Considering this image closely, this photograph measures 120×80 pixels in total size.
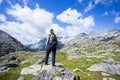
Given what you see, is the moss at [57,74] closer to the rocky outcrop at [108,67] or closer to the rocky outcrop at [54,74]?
the rocky outcrop at [54,74]

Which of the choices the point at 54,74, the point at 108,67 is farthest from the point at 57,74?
the point at 108,67

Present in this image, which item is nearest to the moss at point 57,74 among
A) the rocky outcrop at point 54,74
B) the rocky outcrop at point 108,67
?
the rocky outcrop at point 54,74

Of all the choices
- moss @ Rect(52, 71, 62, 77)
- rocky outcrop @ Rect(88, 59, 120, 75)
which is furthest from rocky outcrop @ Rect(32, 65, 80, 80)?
rocky outcrop @ Rect(88, 59, 120, 75)

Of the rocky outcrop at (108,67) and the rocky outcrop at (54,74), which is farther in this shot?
the rocky outcrop at (108,67)

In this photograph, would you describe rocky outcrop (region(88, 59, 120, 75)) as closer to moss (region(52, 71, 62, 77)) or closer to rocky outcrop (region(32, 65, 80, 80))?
rocky outcrop (region(32, 65, 80, 80))

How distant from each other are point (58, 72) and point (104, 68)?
85590mm

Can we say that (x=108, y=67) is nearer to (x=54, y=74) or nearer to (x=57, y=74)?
(x=57, y=74)

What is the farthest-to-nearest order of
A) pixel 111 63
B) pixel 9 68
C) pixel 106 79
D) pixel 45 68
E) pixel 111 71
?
pixel 9 68, pixel 111 63, pixel 111 71, pixel 106 79, pixel 45 68

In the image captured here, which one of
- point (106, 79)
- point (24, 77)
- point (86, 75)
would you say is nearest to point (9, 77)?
point (24, 77)

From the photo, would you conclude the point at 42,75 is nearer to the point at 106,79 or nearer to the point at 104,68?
the point at 106,79

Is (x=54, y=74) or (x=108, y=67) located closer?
(x=54, y=74)

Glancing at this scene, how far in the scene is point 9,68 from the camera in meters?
130

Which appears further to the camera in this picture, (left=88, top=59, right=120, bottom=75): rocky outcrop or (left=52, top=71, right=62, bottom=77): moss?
(left=88, top=59, right=120, bottom=75): rocky outcrop

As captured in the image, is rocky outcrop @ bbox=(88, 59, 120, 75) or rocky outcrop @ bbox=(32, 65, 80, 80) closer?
rocky outcrop @ bbox=(32, 65, 80, 80)
